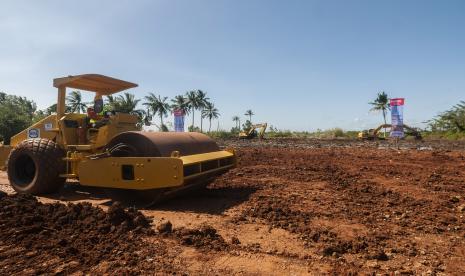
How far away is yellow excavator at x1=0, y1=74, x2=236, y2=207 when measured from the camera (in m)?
5.70

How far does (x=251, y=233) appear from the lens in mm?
4551

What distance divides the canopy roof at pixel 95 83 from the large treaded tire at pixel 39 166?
3.70ft

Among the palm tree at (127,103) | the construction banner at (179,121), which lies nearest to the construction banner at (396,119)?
the construction banner at (179,121)

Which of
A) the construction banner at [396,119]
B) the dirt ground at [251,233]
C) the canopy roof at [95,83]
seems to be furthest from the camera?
the construction banner at [396,119]

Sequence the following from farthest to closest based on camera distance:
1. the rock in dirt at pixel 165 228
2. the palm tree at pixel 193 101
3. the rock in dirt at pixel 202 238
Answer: the palm tree at pixel 193 101, the rock in dirt at pixel 165 228, the rock in dirt at pixel 202 238

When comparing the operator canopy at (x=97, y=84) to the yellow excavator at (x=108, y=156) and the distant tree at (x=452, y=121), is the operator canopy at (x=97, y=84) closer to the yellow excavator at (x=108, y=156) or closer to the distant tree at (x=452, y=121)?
the yellow excavator at (x=108, y=156)

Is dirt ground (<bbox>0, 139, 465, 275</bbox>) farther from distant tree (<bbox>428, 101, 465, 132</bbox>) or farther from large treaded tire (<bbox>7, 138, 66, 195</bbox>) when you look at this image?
distant tree (<bbox>428, 101, 465, 132</bbox>)

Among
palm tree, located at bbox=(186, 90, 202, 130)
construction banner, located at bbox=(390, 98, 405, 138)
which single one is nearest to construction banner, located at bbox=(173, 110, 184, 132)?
construction banner, located at bbox=(390, 98, 405, 138)

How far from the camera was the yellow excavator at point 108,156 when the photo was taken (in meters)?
5.70

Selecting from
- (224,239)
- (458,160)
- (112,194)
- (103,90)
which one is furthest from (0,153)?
(458,160)

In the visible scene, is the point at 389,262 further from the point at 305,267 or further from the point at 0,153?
the point at 0,153

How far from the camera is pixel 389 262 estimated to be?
12.0ft

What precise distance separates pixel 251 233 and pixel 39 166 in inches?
171

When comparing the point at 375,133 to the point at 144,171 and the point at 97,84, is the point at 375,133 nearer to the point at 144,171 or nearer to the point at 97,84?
the point at 97,84
